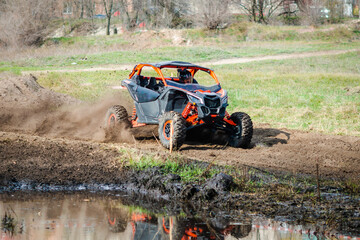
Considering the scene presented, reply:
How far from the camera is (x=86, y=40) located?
158 ft

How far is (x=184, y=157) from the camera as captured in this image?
9.51 meters

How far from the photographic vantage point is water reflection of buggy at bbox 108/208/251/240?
19.3ft

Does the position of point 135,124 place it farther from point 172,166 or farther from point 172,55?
point 172,55

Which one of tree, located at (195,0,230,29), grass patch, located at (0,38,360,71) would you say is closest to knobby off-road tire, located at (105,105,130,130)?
grass patch, located at (0,38,360,71)

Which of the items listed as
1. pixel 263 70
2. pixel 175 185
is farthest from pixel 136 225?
pixel 263 70

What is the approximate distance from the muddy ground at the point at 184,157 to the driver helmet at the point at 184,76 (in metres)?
1.45

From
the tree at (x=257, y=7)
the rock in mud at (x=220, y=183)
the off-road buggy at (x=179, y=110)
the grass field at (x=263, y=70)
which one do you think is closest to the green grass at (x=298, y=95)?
the grass field at (x=263, y=70)

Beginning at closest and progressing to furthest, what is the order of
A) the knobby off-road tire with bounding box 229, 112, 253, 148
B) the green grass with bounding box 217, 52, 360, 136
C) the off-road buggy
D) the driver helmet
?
the off-road buggy → the knobby off-road tire with bounding box 229, 112, 253, 148 → the driver helmet → the green grass with bounding box 217, 52, 360, 136

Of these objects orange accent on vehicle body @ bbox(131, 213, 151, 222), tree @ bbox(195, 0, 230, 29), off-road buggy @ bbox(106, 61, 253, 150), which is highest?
tree @ bbox(195, 0, 230, 29)

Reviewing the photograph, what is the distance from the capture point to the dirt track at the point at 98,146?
9.32m

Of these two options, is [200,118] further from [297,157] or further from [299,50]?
[299,50]

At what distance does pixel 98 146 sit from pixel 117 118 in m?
2.10

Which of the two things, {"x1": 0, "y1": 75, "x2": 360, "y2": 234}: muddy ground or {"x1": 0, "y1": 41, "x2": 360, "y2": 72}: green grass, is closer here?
{"x1": 0, "y1": 75, "x2": 360, "y2": 234}: muddy ground

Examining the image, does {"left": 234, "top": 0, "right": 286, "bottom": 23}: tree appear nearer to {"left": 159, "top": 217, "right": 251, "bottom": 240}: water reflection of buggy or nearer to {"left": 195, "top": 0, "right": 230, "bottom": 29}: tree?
{"left": 195, "top": 0, "right": 230, "bottom": 29}: tree
